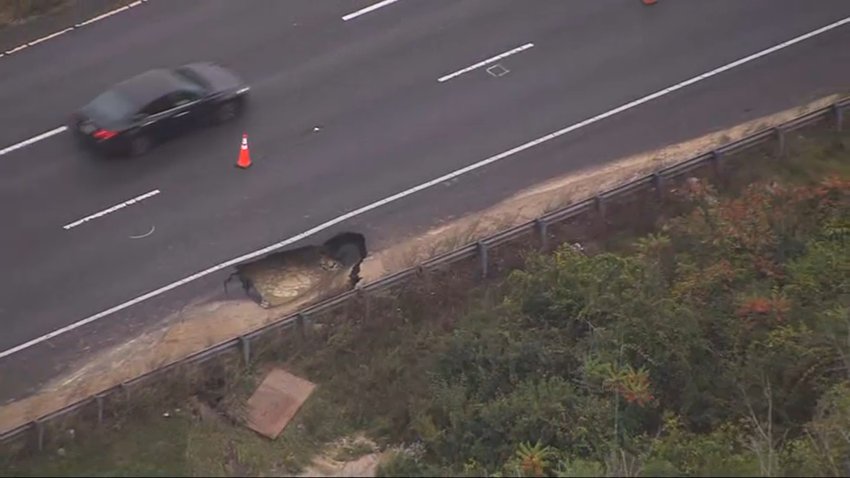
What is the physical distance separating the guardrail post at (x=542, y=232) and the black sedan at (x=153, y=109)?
6542mm

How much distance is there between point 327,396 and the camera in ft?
63.4

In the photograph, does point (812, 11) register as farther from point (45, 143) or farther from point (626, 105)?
point (45, 143)

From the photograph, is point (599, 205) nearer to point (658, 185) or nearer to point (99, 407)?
point (658, 185)

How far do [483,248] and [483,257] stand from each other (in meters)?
0.17

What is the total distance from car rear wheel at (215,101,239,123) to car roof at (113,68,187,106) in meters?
0.82

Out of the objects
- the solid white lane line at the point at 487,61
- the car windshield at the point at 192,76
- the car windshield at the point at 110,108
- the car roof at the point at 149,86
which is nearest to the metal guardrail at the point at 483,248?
the solid white lane line at the point at 487,61

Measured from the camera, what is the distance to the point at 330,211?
2223 cm

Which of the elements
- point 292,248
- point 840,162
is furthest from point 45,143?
point 840,162

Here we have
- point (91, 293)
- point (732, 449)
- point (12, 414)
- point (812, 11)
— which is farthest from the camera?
point (812, 11)

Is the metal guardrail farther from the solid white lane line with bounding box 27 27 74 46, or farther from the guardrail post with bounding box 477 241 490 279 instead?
the solid white lane line with bounding box 27 27 74 46

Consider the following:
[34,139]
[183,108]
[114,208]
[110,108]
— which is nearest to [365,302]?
[114,208]

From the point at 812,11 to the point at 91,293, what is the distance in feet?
53.3

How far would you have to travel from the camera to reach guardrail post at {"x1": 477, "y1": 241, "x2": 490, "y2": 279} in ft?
68.8

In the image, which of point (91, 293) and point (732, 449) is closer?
point (732, 449)
